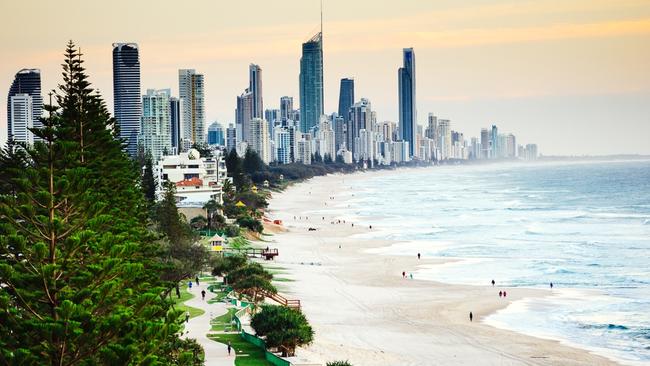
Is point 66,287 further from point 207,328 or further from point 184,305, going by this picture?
point 184,305

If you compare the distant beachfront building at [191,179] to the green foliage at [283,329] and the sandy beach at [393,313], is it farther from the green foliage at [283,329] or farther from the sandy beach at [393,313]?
the green foliage at [283,329]

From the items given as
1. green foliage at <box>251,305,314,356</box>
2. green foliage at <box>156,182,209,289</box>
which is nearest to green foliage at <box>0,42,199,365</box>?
green foliage at <box>251,305,314,356</box>

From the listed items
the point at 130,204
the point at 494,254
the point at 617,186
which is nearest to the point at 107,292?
the point at 130,204

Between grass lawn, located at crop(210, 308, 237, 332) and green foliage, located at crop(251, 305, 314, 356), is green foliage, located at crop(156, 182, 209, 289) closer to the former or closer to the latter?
grass lawn, located at crop(210, 308, 237, 332)

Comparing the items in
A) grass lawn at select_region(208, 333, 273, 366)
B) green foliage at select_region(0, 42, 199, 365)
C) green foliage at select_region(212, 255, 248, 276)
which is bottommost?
grass lawn at select_region(208, 333, 273, 366)

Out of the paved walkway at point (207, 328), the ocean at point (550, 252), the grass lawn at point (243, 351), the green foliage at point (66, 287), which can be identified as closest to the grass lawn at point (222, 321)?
the paved walkway at point (207, 328)

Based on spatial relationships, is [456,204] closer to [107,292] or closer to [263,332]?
[263,332]

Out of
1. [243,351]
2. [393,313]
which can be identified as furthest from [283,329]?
[393,313]
